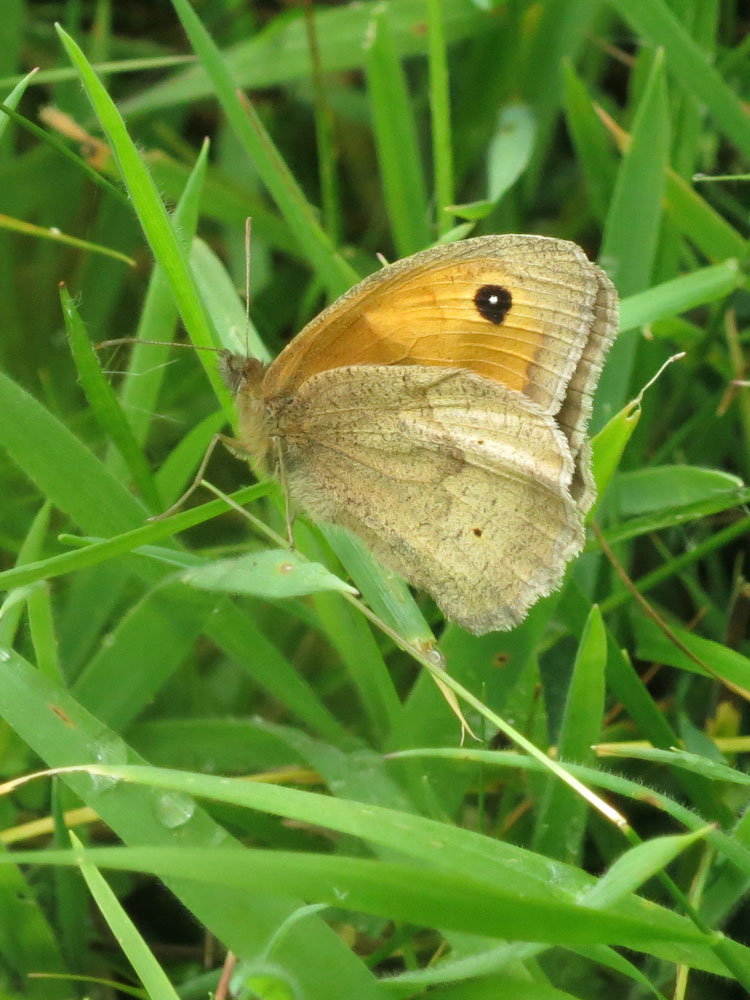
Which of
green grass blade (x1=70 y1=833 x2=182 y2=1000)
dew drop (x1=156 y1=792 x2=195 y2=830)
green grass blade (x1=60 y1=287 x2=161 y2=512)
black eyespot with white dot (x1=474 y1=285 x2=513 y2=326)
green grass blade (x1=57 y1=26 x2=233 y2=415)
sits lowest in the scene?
green grass blade (x1=70 y1=833 x2=182 y2=1000)

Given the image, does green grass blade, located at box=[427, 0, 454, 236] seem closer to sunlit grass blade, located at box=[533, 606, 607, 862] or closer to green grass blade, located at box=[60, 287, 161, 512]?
green grass blade, located at box=[60, 287, 161, 512]

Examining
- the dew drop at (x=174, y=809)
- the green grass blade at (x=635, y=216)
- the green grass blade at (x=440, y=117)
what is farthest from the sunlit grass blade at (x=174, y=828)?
the green grass blade at (x=440, y=117)

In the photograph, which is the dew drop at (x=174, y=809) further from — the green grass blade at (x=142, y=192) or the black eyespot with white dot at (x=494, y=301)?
the black eyespot with white dot at (x=494, y=301)

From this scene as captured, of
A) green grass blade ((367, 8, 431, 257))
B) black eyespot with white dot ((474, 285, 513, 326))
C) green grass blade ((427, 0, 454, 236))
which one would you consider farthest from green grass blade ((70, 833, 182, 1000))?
green grass blade ((367, 8, 431, 257))

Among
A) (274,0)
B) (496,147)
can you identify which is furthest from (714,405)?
(274,0)

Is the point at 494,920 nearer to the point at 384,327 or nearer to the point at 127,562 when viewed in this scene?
the point at 127,562

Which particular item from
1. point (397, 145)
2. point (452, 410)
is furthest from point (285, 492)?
point (397, 145)

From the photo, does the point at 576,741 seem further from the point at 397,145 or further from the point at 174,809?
the point at 397,145
